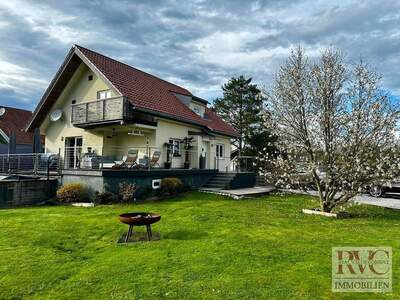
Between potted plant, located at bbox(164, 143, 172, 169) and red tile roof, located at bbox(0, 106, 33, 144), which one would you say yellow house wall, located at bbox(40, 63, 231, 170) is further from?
red tile roof, located at bbox(0, 106, 33, 144)

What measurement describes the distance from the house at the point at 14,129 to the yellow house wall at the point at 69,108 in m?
6.38

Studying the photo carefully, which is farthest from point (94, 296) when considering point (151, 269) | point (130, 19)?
point (130, 19)

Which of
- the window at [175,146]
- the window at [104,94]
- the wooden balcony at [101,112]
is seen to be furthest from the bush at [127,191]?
the window at [104,94]

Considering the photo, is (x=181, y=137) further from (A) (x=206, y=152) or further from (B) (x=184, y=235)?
(B) (x=184, y=235)

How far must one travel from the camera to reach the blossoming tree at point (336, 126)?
10695 mm

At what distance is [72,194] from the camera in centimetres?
1462

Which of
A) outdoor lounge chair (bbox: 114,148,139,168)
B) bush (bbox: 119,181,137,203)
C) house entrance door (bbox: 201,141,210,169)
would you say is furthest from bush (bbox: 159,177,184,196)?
house entrance door (bbox: 201,141,210,169)

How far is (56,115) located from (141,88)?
704 cm

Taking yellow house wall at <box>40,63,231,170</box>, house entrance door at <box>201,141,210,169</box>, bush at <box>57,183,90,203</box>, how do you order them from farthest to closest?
house entrance door at <box>201,141,210,169</box> → yellow house wall at <box>40,63,231,170</box> → bush at <box>57,183,90,203</box>

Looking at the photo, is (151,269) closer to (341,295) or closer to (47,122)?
(341,295)

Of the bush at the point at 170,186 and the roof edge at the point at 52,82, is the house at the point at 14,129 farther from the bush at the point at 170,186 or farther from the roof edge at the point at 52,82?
the bush at the point at 170,186

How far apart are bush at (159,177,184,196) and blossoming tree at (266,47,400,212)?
6.14 metres

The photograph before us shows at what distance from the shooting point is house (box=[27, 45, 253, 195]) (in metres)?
16.7

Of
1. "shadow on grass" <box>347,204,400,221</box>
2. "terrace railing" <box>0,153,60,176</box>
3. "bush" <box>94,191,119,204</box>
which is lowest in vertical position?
"shadow on grass" <box>347,204,400,221</box>
